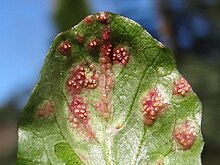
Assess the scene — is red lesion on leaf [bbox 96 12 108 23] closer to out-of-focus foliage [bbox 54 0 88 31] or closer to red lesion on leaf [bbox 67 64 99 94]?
red lesion on leaf [bbox 67 64 99 94]

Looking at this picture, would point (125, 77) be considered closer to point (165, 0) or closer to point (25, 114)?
point (25, 114)

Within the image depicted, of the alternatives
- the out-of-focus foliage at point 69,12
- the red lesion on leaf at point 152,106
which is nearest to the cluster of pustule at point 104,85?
the red lesion on leaf at point 152,106

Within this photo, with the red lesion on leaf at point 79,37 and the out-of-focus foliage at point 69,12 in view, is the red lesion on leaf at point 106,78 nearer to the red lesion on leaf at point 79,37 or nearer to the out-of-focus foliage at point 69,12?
the red lesion on leaf at point 79,37

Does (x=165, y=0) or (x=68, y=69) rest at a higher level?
(x=68, y=69)

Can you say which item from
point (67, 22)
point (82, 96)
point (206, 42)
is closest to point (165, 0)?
point (206, 42)

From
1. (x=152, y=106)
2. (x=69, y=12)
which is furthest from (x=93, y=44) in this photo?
(x=69, y=12)

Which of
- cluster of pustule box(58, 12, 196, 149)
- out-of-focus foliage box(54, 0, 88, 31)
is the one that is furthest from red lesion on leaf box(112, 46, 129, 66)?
out-of-focus foliage box(54, 0, 88, 31)

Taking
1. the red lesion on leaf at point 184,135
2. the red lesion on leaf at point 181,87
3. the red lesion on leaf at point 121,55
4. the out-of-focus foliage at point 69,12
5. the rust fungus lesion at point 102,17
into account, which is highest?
the rust fungus lesion at point 102,17
